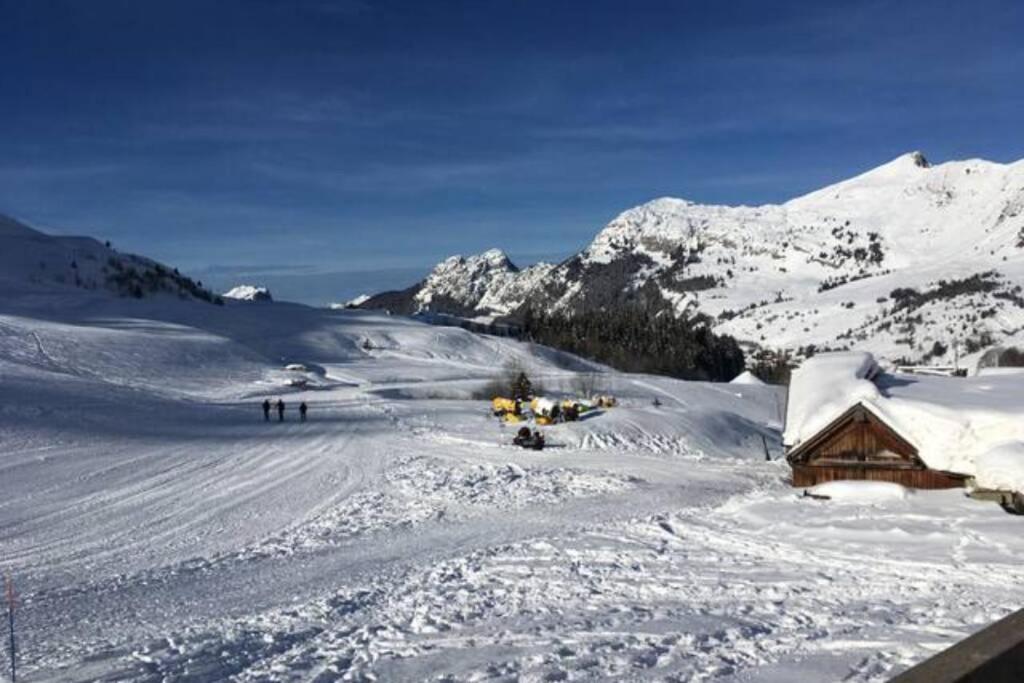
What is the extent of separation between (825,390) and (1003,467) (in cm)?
937

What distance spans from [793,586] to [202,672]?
10966mm

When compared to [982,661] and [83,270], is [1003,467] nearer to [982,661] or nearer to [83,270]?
[982,661]

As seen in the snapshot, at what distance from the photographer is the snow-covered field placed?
1257 centimetres

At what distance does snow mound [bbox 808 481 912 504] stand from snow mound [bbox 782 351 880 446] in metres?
2.25

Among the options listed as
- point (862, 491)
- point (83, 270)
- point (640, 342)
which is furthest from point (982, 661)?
point (83, 270)

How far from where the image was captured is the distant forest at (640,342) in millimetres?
126312

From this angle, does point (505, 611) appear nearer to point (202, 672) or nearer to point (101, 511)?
point (202, 672)

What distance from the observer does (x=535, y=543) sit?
21.4 m

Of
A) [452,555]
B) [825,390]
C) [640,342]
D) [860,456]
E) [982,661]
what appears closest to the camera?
[982,661]

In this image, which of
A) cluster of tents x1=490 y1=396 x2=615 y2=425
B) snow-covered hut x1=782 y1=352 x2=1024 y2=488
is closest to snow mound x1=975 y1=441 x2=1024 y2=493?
snow-covered hut x1=782 y1=352 x2=1024 y2=488

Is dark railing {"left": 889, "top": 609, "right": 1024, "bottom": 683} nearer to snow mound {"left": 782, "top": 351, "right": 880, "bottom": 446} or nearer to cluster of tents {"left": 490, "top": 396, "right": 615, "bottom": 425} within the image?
snow mound {"left": 782, "top": 351, "right": 880, "bottom": 446}

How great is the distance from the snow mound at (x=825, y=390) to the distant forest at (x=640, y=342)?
82.5m

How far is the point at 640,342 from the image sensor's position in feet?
438

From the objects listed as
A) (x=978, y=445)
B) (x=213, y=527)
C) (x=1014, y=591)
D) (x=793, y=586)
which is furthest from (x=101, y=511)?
(x=978, y=445)
